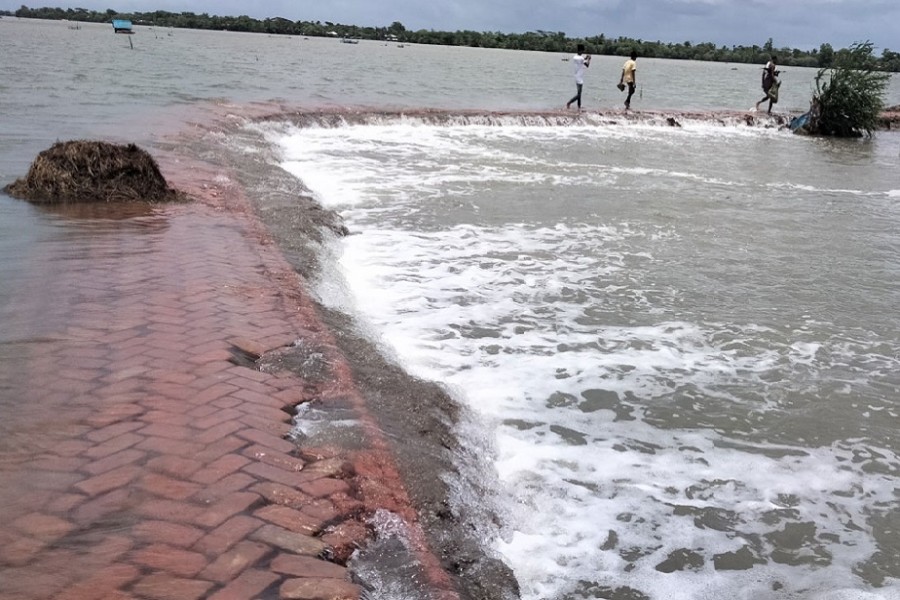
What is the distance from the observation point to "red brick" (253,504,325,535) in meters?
2.52

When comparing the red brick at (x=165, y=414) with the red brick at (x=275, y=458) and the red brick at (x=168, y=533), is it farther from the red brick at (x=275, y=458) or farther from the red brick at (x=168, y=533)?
the red brick at (x=168, y=533)

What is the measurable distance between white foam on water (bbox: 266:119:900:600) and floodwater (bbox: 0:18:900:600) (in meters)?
0.02

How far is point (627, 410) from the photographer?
14.5ft

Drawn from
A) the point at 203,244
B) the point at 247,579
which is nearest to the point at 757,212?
the point at 203,244

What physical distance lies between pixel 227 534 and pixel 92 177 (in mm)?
6285

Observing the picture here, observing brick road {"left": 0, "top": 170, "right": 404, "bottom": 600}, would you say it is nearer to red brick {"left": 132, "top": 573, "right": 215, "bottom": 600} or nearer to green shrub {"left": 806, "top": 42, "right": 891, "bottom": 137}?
red brick {"left": 132, "top": 573, "right": 215, "bottom": 600}

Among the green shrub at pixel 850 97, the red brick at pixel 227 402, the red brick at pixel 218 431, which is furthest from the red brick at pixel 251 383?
the green shrub at pixel 850 97

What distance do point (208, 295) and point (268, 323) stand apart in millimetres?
626

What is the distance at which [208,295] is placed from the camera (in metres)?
4.78

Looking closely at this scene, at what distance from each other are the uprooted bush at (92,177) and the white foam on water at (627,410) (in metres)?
2.25

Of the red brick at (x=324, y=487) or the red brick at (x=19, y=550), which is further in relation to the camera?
the red brick at (x=324, y=487)

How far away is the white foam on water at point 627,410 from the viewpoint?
3072 millimetres

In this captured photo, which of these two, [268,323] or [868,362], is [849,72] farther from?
[268,323]

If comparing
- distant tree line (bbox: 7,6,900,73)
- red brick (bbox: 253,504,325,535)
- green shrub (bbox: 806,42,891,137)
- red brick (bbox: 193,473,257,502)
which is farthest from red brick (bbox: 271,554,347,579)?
distant tree line (bbox: 7,6,900,73)
